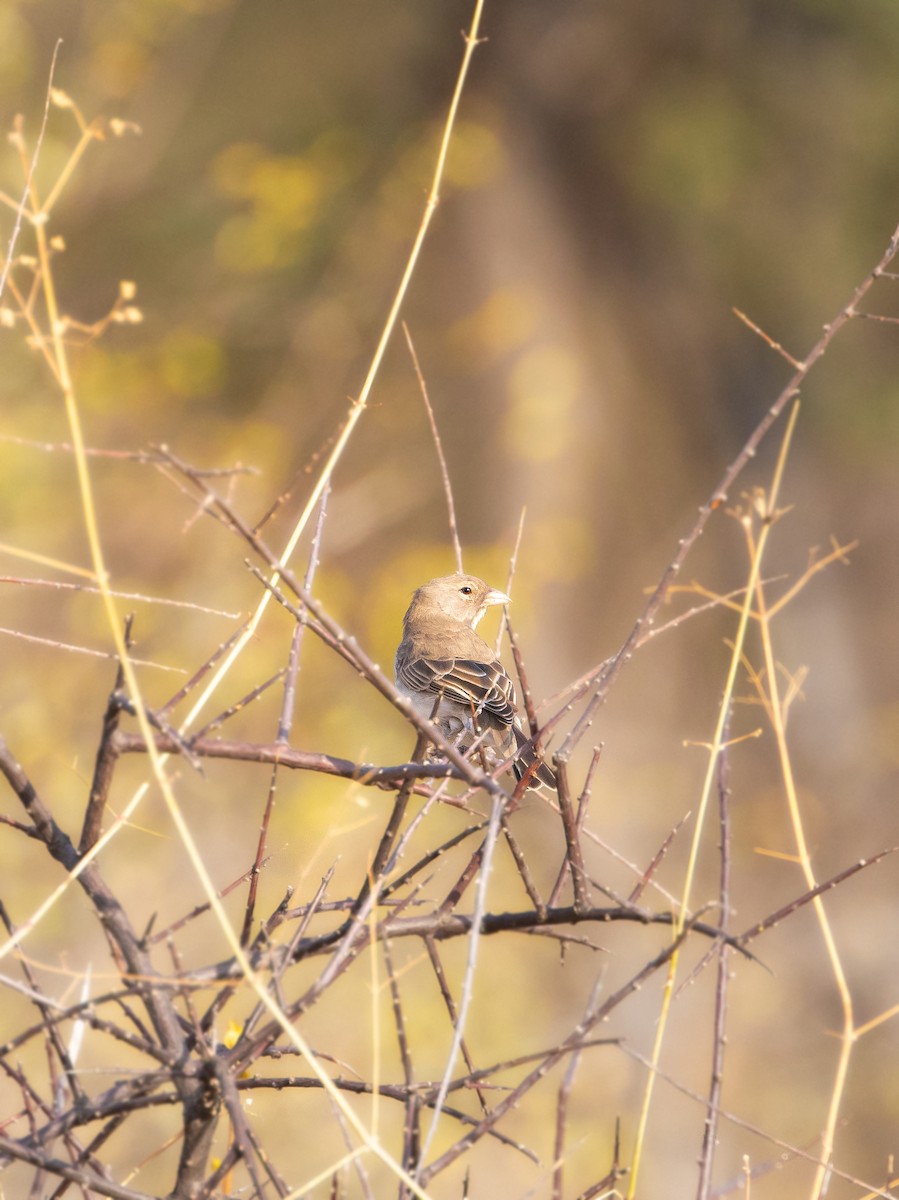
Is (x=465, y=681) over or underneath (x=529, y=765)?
over

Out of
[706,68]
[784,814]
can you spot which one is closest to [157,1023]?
[784,814]

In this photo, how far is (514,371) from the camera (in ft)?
37.9

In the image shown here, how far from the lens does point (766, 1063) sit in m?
12.3

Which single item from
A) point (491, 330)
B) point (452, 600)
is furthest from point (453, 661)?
point (491, 330)

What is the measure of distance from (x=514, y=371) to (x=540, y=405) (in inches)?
14.5

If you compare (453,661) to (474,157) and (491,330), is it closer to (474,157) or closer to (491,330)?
(491,330)

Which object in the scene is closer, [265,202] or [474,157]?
[265,202]

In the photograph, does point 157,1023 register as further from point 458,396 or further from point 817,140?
point 817,140

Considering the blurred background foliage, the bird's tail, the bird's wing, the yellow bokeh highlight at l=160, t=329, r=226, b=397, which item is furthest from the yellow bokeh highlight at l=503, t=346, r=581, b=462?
the bird's tail

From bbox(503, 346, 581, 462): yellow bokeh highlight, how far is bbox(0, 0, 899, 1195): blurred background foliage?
0.10 feet

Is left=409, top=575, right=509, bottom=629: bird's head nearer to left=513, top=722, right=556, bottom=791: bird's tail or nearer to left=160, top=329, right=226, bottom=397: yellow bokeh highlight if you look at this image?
left=513, top=722, right=556, bottom=791: bird's tail

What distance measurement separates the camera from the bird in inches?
196

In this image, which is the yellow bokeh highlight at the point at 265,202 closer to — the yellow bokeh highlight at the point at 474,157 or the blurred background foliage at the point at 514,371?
the blurred background foliage at the point at 514,371

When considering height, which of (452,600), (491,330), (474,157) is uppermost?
(474,157)
